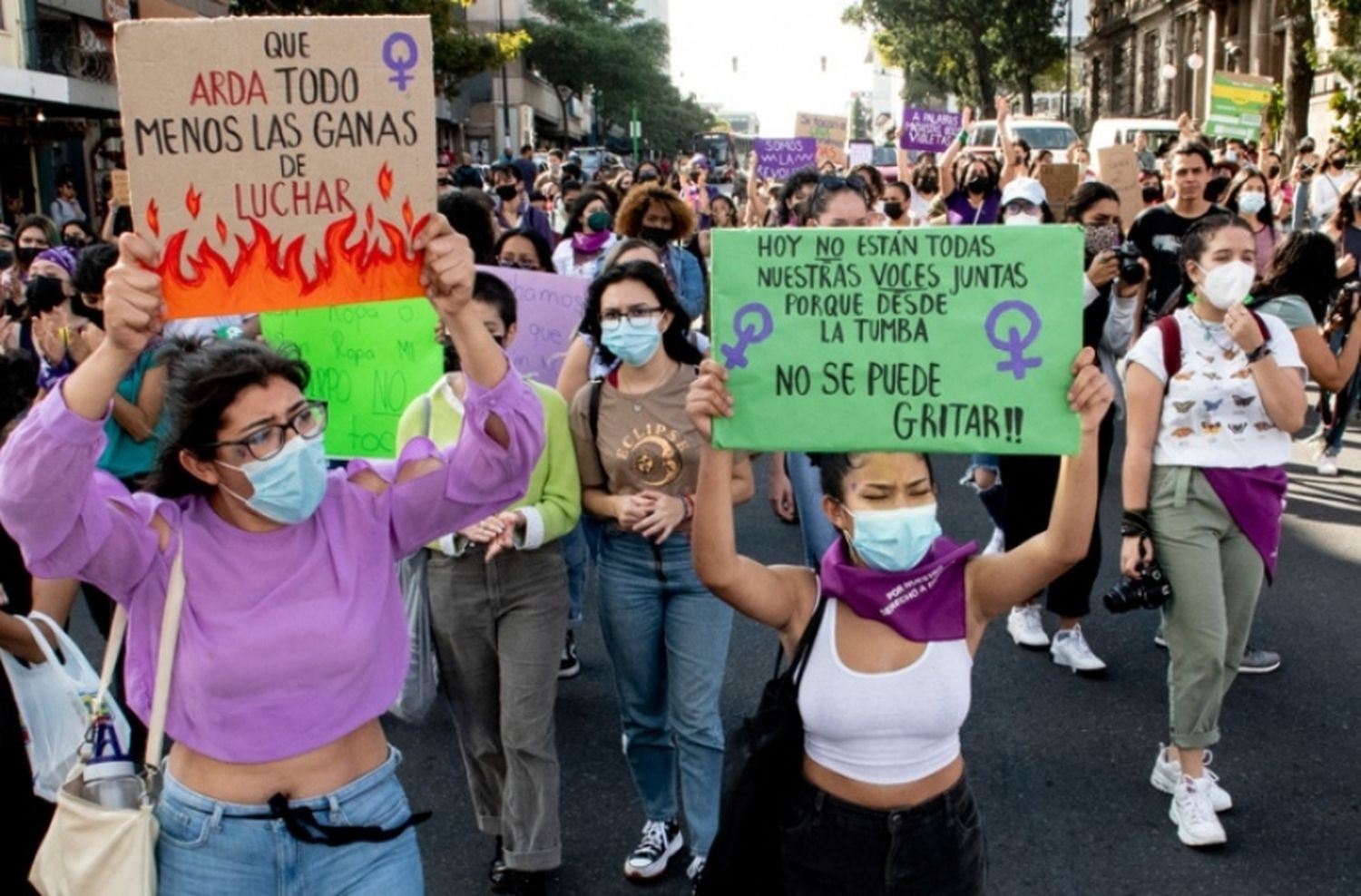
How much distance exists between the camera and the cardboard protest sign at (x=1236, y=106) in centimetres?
1662

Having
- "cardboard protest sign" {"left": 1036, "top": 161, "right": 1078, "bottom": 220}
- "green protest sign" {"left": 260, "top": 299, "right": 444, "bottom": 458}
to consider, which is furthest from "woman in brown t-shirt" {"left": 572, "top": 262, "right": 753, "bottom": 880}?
"cardboard protest sign" {"left": 1036, "top": 161, "right": 1078, "bottom": 220}

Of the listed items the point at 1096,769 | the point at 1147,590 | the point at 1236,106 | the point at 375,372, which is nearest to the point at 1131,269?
the point at 1147,590

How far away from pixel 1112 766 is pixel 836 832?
8.34 feet

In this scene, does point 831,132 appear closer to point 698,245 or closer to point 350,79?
point 698,245

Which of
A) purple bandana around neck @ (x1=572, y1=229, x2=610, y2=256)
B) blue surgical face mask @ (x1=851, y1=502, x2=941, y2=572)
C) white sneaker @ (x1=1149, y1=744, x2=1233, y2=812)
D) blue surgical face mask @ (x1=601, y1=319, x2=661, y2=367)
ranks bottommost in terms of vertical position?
white sneaker @ (x1=1149, y1=744, x2=1233, y2=812)

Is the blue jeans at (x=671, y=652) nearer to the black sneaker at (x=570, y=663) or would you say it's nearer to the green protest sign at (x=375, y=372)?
the green protest sign at (x=375, y=372)

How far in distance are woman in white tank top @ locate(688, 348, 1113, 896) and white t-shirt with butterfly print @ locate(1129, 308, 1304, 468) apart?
185cm

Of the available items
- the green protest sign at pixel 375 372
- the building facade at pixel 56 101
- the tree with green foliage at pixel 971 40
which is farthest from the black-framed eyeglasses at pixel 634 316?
the tree with green foliage at pixel 971 40

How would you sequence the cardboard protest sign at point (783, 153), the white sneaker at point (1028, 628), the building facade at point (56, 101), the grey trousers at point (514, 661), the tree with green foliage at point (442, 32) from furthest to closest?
the tree with green foliage at point (442, 32) < the building facade at point (56, 101) < the cardboard protest sign at point (783, 153) < the white sneaker at point (1028, 628) < the grey trousers at point (514, 661)

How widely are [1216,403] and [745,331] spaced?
2.34 meters

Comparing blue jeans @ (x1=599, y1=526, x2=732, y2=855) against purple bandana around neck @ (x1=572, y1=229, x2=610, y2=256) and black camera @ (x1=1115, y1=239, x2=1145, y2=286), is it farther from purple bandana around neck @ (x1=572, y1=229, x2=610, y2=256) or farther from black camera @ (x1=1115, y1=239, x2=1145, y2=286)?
purple bandana around neck @ (x1=572, y1=229, x2=610, y2=256)

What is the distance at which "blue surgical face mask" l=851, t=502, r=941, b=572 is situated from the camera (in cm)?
282

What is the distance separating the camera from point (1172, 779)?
4711 mm

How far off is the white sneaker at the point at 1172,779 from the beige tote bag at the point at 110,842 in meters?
→ 3.30
